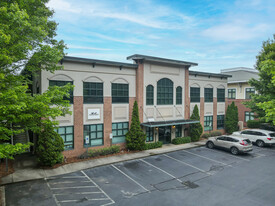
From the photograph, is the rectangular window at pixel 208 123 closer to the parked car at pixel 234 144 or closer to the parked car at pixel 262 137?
the parked car at pixel 262 137

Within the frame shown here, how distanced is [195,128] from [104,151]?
12.2 metres

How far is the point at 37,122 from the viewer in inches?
494

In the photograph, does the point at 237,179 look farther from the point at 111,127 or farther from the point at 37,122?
the point at 37,122

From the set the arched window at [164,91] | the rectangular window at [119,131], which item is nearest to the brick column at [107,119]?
the rectangular window at [119,131]

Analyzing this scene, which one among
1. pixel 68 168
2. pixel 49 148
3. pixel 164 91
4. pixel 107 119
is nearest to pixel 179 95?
pixel 164 91

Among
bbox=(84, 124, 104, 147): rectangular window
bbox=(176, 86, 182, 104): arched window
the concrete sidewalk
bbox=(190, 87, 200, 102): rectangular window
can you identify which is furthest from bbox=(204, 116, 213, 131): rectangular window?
Answer: bbox=(84, 124, 104, 147): rectangular window

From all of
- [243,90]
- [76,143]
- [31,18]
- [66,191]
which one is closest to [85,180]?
[66,191]

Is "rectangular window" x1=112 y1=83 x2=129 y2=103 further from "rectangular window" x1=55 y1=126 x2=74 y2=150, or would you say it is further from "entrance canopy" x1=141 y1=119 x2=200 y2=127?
"rectangular window" x1=55 y1=126 x2=74 y2=150

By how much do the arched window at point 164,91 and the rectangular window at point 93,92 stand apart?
701 centimetres

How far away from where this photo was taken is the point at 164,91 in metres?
24.0

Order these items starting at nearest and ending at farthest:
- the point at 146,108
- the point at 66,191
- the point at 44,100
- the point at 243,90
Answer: the point at 44,100 → the point at 66,191 → the point at 146,108 → the point at 243,90

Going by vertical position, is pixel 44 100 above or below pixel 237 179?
above

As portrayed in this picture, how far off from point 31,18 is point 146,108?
44.8ft

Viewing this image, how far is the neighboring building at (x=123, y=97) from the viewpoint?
1863 cm
